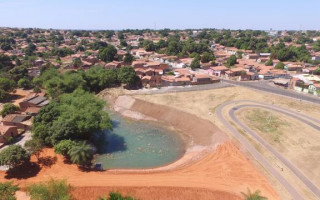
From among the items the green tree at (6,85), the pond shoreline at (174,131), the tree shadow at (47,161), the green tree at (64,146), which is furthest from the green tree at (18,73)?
the green tree at (64,146)

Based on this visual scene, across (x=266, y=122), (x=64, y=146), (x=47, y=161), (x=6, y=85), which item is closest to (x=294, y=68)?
(x=266, y=122)

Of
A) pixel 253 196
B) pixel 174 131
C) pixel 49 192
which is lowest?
pixel 174 131

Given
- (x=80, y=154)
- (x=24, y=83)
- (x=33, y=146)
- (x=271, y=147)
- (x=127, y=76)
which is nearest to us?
(x=80, y=154)

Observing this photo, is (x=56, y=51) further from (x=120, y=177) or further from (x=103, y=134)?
(x=120, y=177)

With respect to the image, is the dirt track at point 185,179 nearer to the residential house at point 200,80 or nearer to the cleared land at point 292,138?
the cleared land at point 292,138

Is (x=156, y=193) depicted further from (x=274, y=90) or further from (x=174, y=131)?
(x=274, y=90)

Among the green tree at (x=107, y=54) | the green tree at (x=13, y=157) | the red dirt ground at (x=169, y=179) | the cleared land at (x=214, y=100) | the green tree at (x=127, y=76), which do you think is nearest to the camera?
the red dirt ground at (x=169, y=179)

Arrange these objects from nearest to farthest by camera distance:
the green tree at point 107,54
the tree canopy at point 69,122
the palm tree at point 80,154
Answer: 1. the palm tree at point 80,154
2. the tree canopy at point 69,122
3. the green tree at point 107,54
